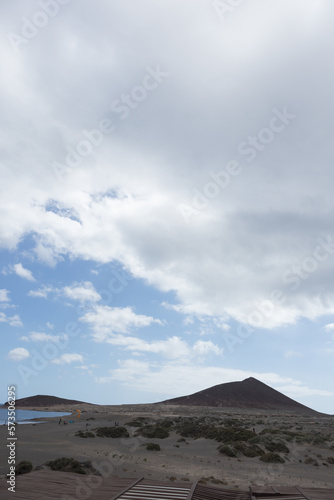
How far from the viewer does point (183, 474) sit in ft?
68.6

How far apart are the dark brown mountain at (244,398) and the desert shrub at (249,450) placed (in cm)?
13717

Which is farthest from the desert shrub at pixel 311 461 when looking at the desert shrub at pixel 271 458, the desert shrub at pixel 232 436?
the desert shrub at pixel 232 436

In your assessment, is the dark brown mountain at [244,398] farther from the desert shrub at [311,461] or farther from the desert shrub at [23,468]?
the desert shrub at [23,468]

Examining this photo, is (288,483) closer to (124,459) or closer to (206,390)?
(124,459)

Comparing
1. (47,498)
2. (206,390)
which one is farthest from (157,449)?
(206,390)

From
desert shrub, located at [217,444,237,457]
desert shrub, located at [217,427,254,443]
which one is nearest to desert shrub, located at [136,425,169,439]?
desert shrub, located at [217,427,254,443]

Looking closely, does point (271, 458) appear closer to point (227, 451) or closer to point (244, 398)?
point (227, 451)

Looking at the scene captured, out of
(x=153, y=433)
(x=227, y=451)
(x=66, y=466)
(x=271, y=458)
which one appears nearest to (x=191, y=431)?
(x=153, y=433)

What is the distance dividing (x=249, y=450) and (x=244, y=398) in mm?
157728

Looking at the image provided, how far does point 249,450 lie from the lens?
28.2 m

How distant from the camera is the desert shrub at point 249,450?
27.6 m

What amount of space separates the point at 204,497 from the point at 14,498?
23.7 feet

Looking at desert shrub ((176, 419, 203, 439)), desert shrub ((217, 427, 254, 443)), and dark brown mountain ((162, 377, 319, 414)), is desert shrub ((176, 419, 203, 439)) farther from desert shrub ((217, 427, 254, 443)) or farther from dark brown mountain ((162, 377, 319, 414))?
dark brown mountain ((162, 377, 319, 414))

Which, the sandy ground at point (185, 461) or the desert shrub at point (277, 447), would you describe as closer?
the sandy ground at point (185, 461)
